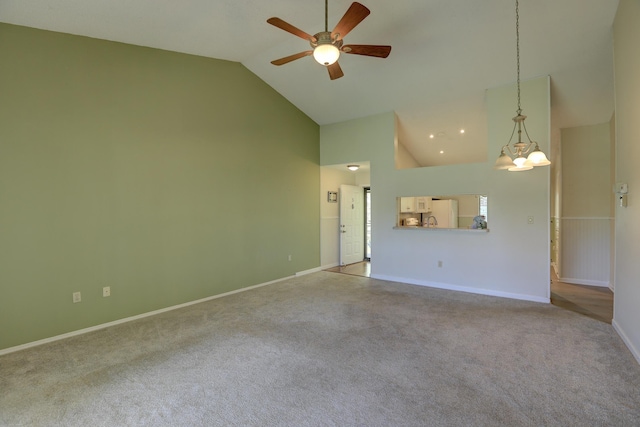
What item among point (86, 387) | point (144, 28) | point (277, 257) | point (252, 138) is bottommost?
point (86, 387)

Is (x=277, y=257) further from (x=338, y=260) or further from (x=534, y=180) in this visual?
(x=534, y=180)

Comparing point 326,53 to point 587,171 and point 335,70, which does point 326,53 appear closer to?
point 335,70

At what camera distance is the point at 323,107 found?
600 cm

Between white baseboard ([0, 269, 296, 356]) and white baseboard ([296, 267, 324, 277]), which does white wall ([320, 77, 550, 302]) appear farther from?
white baseboard ([0, 269, 296, 356])

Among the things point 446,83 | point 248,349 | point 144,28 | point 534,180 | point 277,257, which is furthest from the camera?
point 277,257

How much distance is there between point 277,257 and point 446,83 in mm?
4085

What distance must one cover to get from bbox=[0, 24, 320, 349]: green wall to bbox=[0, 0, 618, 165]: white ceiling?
14.4 inches

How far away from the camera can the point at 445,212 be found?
6215mm

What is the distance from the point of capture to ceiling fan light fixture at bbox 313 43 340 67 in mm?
2617

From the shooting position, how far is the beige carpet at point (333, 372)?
6.64 feet

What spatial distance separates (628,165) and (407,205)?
3328mm

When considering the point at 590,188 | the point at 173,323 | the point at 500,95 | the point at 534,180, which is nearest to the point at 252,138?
the point at 173,323

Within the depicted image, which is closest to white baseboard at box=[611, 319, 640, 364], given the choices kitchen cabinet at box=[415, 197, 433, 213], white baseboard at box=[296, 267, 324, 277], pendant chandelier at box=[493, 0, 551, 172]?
pendant chandelier at box=[493, 0, 551, 172]

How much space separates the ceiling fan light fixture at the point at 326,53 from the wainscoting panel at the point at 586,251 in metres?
5.50
